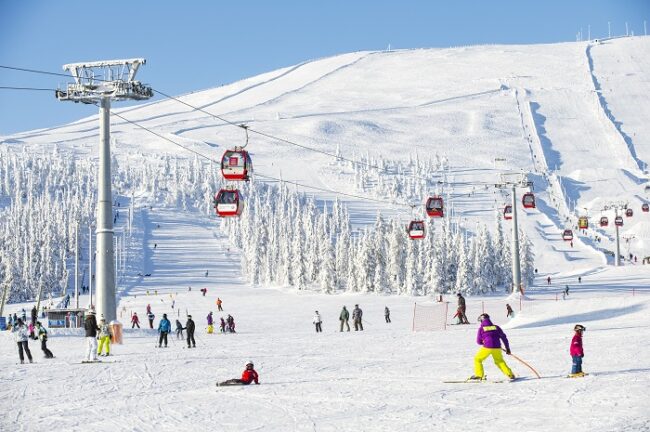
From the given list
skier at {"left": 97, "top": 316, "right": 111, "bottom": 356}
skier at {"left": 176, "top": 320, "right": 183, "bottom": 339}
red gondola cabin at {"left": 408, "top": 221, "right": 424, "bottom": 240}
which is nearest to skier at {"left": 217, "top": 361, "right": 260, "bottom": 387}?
skier at {"left": 97, "top": 316, "right": 111, "bottom": 356}

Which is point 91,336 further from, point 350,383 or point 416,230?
point 416,230

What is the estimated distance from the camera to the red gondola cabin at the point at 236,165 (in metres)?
32.1

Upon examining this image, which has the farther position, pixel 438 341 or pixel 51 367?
pixel 438 341

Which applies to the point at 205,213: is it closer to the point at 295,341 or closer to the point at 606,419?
the point at 295,341

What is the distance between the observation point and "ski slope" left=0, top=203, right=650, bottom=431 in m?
13.2

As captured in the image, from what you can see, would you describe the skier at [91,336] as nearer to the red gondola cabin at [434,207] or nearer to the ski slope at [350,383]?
the ski slope at [350,383]

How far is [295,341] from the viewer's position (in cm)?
2955

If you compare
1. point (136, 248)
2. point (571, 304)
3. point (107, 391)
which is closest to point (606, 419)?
point (107, 391)

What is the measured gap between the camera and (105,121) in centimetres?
3325

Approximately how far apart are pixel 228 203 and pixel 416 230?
17194mm

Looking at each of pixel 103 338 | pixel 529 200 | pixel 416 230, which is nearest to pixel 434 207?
pixel 416 230

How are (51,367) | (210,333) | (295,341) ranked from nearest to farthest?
(51,367) < (295,341) < (210,333)

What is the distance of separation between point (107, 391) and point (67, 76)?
71.0 ft

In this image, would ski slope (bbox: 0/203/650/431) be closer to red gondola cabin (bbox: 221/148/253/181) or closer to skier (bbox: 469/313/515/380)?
skier (bbox: 469/313/515/380)
